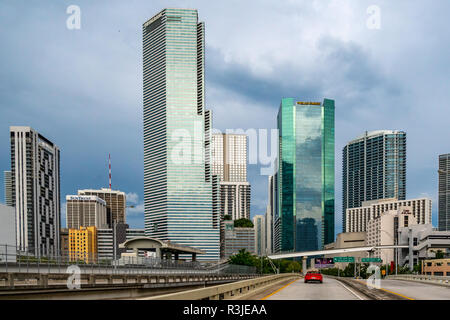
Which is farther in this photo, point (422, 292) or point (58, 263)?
point (58, 263)

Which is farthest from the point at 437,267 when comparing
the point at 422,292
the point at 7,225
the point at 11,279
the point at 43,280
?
the point at 11,279

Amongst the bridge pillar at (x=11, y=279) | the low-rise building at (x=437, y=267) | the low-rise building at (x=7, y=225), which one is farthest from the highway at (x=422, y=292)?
the low-rise building at (x=437, y=267)

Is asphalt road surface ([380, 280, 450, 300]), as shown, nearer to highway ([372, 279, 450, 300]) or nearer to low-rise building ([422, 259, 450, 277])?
highway ([372, 279, 450, 300])

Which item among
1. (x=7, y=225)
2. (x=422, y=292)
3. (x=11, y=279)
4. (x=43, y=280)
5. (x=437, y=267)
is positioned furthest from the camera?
(x=437, y=267)

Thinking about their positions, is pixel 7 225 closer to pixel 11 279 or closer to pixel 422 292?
pixel 11 279

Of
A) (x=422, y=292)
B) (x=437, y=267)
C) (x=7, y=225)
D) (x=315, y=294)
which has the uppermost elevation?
(x=315, y=294)

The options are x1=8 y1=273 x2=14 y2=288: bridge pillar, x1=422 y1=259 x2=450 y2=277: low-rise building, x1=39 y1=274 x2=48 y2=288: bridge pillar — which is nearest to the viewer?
x1=8 y1=273 x2=14 y2=288: bridge pillar

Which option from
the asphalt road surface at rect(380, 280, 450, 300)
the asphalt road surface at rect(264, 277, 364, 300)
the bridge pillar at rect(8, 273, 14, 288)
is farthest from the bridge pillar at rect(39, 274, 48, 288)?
the asphalt road surface at rect(380, 280, 450, 300)

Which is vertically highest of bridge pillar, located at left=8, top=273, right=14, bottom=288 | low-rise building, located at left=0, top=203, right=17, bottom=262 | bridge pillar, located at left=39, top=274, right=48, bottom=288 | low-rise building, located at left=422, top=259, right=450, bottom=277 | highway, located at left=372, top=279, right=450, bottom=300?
bridge pillar, located at left=8, top=273, right=14, bottom=288
